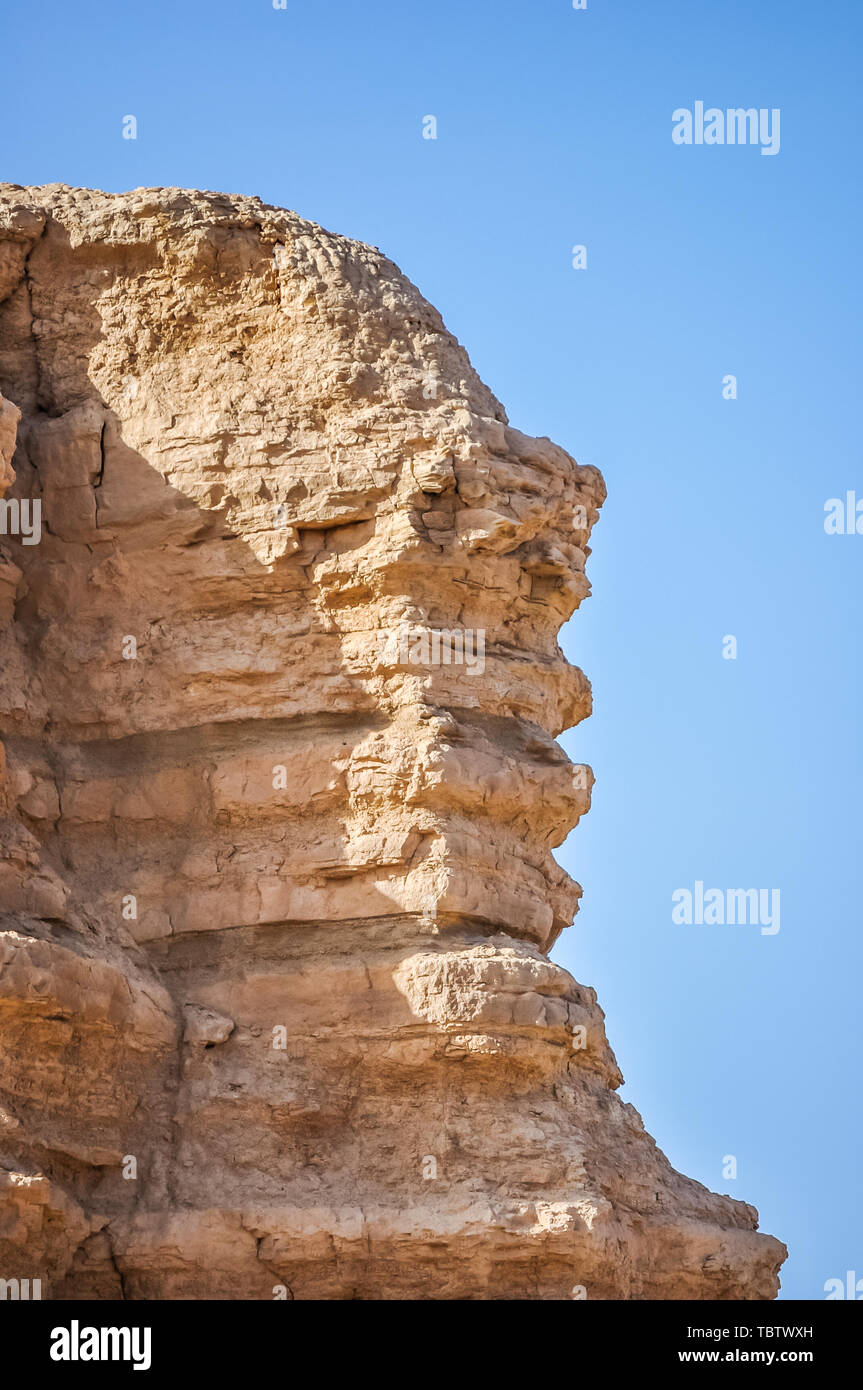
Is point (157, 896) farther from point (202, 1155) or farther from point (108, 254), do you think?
point (108, 254)

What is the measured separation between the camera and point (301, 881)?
1600 centimetres

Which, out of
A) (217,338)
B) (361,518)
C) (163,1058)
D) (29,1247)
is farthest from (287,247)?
(29,1247)

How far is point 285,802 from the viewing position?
1614cm

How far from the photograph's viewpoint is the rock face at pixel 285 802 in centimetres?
1488

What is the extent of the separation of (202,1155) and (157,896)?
2.08 meters

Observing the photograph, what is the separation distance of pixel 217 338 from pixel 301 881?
4.59m

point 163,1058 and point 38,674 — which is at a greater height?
point 38,674

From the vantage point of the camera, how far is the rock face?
14.9 meters

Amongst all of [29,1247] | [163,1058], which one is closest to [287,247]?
[163,1058]

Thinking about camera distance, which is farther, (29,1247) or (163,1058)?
(163,1058)

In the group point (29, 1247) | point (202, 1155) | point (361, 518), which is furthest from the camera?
point (361, 518)

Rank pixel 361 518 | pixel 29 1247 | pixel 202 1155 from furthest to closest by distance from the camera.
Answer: pixel 361 518, pixel 202 1155, pixel 29 1247

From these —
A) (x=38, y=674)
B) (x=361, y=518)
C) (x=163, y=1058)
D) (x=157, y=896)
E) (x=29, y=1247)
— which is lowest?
(x=29, y=1247)

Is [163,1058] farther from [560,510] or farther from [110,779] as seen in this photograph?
[560,510]
